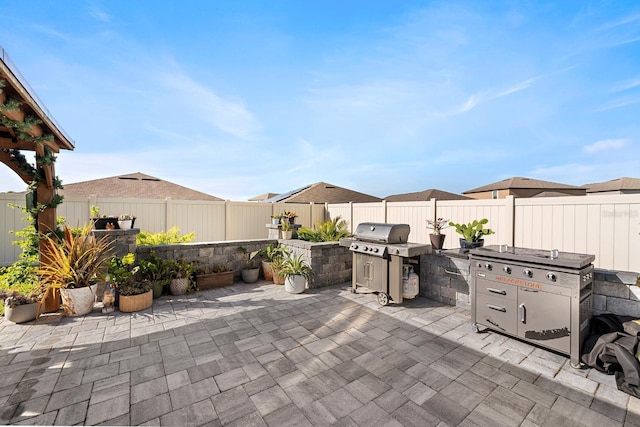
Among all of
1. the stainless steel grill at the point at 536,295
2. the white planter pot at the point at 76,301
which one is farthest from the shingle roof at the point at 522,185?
the white planter pot at the point at 76,301

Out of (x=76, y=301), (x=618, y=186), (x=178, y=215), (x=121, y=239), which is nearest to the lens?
(x=76, y=301)

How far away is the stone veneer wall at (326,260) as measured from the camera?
483 cm

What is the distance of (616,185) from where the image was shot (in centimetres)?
1268

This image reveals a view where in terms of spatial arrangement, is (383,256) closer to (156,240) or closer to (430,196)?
(156,240)

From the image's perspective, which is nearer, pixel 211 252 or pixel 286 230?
pixel 211 252

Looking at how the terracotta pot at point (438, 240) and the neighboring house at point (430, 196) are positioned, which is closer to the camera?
the terracotta pot at point (438, 240)

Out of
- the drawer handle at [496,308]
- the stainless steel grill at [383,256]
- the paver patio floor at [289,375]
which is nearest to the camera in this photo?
the paver patio floor at [289,375]

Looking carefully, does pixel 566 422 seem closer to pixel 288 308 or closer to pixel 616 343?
pixel 616 343

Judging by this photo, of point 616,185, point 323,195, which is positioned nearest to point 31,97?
point 323,195

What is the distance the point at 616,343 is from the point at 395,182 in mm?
9841

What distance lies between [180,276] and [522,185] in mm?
16641

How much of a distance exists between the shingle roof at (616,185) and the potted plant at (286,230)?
52.4 feet

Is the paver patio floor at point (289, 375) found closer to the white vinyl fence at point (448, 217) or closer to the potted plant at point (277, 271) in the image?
the potted plant at point (277, 271)

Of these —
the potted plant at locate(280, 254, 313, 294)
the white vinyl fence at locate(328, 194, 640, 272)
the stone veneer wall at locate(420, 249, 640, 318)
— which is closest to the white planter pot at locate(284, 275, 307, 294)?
the potted plant at locate(280, 254, 313, 294)
